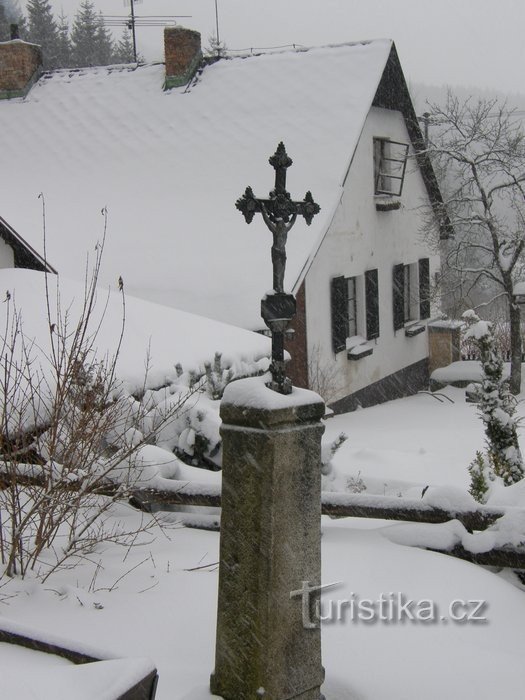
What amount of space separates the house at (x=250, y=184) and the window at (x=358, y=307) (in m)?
0.04

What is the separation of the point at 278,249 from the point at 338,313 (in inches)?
465

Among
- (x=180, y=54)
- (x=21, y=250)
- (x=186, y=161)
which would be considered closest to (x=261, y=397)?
(x=21, y=250)

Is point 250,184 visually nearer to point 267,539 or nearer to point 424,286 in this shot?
point 424,286

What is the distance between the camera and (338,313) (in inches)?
610

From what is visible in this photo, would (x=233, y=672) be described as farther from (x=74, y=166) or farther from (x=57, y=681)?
(x=74, y=166)

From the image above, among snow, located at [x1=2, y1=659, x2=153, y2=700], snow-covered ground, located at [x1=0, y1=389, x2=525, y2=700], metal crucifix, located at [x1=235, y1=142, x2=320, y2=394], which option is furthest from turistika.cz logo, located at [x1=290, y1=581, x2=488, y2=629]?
snow, located at [x1=2, y1=659, x2=153, y2=700]

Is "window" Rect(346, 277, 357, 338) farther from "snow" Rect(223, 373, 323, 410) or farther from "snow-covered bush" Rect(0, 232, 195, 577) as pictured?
"snow" Rect(223, 373, 323, 410)

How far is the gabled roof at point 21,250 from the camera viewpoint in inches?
454

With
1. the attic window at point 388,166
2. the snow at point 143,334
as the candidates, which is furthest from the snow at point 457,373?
the snow at point 143,334

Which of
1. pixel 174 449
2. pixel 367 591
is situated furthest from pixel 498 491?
pixel 174 449

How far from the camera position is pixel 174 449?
23.1ft

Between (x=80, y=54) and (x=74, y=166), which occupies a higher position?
(x=80, y=54)

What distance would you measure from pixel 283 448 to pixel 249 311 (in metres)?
9.98

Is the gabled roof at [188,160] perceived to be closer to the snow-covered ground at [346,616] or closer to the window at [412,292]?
the window at [412,292]
